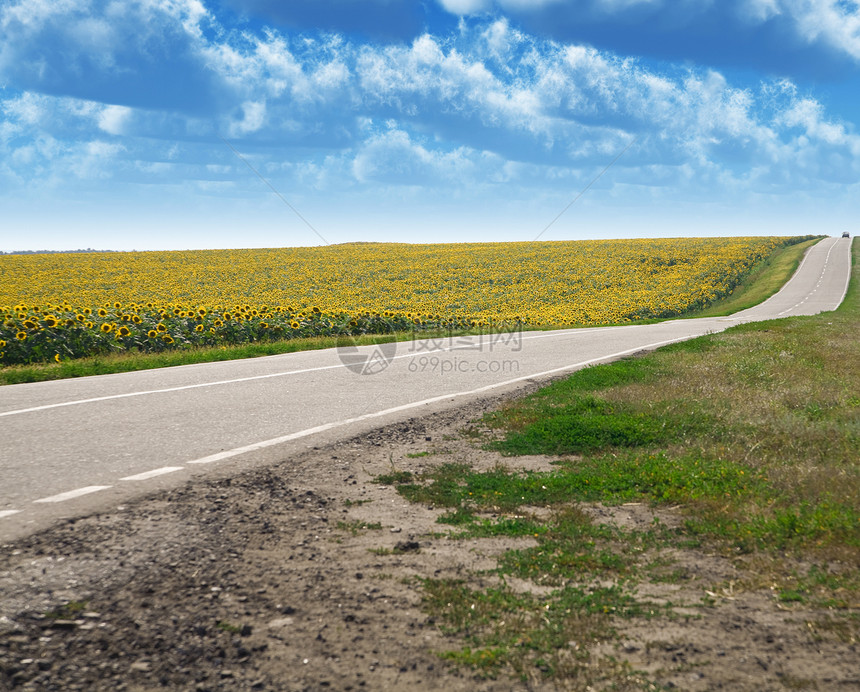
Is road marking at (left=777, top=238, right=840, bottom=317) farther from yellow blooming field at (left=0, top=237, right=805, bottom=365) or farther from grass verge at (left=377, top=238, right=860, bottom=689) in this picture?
grass verge at (left=377, top=238, right=860, bottom=689)

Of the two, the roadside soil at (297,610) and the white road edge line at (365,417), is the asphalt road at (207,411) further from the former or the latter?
the roadside soil at (297,610)

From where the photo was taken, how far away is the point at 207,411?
7938mm

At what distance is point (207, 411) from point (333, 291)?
29390 mm

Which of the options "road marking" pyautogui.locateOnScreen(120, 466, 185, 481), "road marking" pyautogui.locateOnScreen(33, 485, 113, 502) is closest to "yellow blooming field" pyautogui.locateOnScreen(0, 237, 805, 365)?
"road marking" pyautogui.locateOnScreen(120, 466, 185, 481)

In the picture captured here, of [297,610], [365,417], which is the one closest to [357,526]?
[297,610]

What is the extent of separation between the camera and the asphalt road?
17.3ft

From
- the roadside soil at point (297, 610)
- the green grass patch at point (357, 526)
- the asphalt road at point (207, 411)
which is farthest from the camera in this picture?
the asphalt road at point (207, 411)

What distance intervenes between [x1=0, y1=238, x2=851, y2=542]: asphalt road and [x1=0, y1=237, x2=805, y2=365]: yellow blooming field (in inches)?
126

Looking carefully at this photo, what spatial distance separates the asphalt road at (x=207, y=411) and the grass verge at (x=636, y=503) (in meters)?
1.64

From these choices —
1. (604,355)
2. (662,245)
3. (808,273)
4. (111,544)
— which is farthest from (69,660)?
(662,245)

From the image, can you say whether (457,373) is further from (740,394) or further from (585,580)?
(585,580)

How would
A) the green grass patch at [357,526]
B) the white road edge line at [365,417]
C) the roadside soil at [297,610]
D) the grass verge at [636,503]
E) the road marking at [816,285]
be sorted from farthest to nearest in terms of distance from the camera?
the road marking at [816,285], the white road edge line at [365,417], the green grass patch at [357,526], the grass verge at [636,503], the roadside soil at [297,610]

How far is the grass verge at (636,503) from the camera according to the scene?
10.3 feet

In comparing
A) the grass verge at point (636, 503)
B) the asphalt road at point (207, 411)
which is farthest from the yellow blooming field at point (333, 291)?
the grass verge at point (636, 503)
